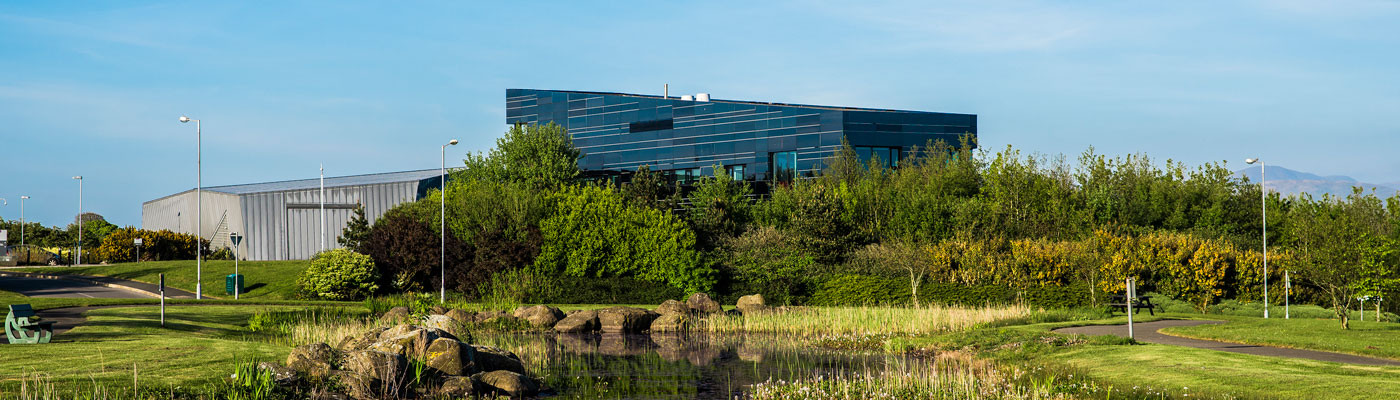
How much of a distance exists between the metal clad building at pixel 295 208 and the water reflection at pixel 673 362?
44.3 metres

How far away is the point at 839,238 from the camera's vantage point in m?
47.8

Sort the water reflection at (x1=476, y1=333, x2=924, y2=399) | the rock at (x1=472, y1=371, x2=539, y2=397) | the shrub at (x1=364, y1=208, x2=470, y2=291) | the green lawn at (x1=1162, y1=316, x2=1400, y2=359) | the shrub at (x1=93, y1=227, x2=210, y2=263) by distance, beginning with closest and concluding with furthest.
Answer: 1. the rock at (x1=472, y1=371, x2=539, y2=397)
2. the water reflection at (x1=476, y1=333, x2=924, y2=399)
3. the green lawn at (x1=1162, y1=316, x2=1400, y2=359)
4. the shrub at (x1=364, y1=208, x2=470, y2=291)
5. the shrub at (x1=93, y1=227, x2=210, y2=263)

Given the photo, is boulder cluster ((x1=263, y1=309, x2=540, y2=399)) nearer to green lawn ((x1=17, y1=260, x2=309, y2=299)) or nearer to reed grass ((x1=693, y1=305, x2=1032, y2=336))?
reed grass ((x1=693, y1=305, x2=1032, y2=336))

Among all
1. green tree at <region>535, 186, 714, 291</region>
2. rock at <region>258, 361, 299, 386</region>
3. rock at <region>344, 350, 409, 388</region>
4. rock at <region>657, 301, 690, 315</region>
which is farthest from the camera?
green tree at <region>535, 186, 714, 291</region>

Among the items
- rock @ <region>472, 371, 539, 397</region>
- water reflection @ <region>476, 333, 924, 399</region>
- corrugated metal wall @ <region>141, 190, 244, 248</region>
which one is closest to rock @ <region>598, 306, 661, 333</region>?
water reflection @ <region>476, 333, 924, 399</region>

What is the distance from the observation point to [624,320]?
111 ft

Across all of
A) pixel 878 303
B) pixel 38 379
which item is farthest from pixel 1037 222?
pixel 38 379

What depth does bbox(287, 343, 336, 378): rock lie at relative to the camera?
17.3 meters

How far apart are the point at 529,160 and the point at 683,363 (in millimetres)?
40629

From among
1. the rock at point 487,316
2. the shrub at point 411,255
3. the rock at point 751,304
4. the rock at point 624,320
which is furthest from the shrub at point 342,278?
the rock at point 751,304

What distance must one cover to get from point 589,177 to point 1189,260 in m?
42.5

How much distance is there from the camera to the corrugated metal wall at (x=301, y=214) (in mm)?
73312

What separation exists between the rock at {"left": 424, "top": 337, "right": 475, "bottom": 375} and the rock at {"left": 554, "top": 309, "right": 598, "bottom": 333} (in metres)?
13.8

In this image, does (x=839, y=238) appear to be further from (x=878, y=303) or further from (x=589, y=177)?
(x=589, y=177)
